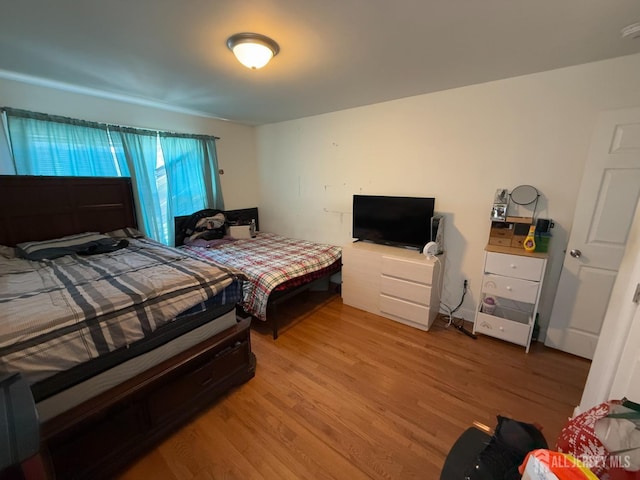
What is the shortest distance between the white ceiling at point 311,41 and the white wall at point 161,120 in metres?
0.27

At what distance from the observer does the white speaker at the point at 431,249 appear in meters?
2.56

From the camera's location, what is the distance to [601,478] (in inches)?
28.8

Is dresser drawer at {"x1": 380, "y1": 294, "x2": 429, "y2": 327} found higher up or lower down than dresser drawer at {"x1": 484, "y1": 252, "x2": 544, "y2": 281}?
lower down

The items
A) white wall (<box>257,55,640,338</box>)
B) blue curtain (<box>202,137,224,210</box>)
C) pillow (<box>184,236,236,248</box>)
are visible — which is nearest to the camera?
white wall (<box>257,55,640,338</box>)

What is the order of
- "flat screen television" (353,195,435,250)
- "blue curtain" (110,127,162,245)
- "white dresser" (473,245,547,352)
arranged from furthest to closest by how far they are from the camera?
"blue curtain" (110,127,162,245)
"flat screen television" (353,195,435,250)
"white dresser" (473,245,547,352)

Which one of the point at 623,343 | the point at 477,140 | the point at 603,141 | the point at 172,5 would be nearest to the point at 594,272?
the point at 603,141

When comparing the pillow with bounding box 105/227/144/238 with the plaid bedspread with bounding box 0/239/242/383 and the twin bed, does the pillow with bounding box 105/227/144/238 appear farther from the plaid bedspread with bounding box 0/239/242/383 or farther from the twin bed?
the plaid bedspread with bounding box 0/239/242/383

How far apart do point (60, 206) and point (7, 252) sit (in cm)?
58

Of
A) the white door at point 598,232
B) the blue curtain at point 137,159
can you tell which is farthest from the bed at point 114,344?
the white door at point 598,232

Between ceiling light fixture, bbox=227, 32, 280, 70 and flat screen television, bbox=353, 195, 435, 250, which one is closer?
ceiling light fixture, bbox=227, 32, 280, 70

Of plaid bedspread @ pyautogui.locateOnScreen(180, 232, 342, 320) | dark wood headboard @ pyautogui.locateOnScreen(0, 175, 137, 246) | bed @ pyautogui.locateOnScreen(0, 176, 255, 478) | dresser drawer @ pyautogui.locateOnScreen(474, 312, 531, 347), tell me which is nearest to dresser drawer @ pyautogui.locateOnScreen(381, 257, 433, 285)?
dresser drawer @ pyautogui.locateOnScreen(474, 312, 531, 347)

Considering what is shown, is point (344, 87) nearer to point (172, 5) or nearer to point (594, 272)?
point (172, 5)

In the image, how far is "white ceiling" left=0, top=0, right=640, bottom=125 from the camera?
1.32 metres

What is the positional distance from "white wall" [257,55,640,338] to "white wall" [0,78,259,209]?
898 mm
